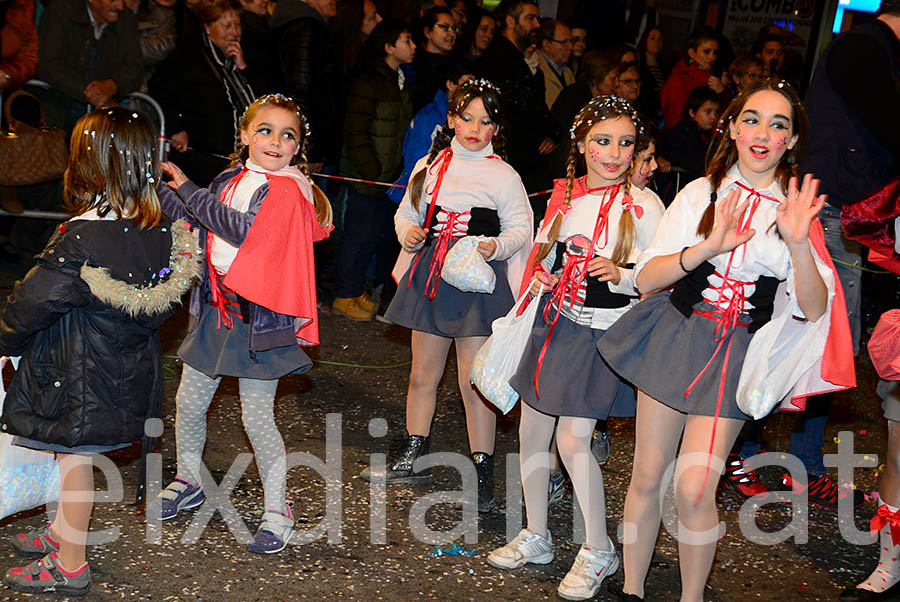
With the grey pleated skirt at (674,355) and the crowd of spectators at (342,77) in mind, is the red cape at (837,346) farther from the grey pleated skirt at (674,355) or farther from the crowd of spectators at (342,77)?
the crowd of spectators at (342,77)

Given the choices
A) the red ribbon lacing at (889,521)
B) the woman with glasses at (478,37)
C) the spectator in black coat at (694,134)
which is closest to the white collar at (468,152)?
the red ribbon lacing at (889,521)

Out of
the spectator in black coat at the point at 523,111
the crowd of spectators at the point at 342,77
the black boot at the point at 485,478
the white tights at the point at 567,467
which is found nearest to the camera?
the white tights at the point at 567,467

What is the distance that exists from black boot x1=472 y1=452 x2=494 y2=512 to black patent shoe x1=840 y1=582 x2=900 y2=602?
151 centimetres

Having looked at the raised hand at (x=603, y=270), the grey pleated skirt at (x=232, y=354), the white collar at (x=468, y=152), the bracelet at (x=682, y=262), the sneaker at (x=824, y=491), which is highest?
the white collar at (x=468, y=152)

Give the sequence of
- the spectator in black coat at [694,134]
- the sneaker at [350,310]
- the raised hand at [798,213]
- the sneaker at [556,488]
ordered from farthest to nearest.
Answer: the spectator in black coat at [694,134]
the sneaker at [350,310]
the sneaker at [556,488]
the raised hand at [798,213]

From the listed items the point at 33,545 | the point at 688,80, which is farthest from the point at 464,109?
the point at 688,80

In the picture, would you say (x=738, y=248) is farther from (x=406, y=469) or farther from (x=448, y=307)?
(x=406, y=469)

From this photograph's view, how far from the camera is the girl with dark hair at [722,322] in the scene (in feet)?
10.6

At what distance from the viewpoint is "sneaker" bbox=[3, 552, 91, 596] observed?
346 cm

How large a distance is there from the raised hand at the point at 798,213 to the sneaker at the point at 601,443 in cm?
213

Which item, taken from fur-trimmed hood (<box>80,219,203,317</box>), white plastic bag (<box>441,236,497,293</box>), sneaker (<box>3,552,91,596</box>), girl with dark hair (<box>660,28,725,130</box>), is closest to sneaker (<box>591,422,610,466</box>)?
white plastic bag (<box>441,236,497,293</box>)

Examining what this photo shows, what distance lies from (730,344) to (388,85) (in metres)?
4.42

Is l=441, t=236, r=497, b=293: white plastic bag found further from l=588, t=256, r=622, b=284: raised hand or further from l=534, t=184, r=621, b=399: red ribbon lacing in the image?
l=588, t=256, r=622, b=284: raised hand

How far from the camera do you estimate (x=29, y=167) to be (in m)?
6.72
